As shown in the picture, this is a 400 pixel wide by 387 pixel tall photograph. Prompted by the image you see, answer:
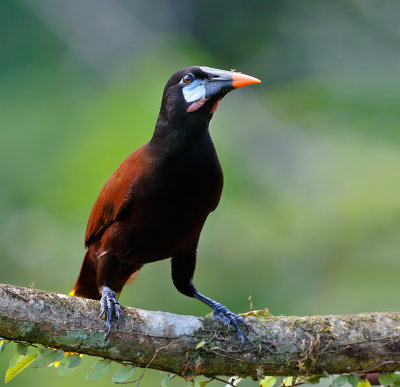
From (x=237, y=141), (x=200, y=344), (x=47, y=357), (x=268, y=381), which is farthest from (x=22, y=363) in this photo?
(x=237, y=141)

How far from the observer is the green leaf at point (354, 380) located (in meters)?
2.43

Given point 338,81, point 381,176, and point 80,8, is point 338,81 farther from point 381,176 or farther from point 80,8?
point 80,8

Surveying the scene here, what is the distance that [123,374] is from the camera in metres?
2.29

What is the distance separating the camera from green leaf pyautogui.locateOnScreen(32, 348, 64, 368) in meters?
2.22

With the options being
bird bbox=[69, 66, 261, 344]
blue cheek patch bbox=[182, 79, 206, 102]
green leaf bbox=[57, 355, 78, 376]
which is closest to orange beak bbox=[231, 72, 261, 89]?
bird bbox=[69, 66, 261, 344]

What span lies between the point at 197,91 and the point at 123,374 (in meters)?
1.18

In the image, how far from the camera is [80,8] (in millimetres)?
7891

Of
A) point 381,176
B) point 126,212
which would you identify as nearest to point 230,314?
point 126,212

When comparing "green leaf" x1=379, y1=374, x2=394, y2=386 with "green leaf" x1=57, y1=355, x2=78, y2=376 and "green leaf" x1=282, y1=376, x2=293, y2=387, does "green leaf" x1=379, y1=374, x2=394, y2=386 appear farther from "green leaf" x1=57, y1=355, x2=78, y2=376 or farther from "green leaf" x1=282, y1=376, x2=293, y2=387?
"green leaf" x1=57, y1=355, x2=78, y2=376

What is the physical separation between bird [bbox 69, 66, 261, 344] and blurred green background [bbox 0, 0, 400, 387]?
6.12 ft

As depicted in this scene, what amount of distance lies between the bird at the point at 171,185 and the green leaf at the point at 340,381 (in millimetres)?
437

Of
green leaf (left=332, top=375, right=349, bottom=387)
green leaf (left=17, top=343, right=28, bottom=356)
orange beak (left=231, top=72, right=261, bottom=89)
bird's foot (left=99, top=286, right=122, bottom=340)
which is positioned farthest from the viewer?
orange beak (left=231, top=72, right=261, bottom=89)

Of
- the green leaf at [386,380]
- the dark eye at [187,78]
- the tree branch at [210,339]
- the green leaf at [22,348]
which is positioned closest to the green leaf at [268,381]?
the tree branch at [210,339]

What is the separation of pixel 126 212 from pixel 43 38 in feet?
18.4
